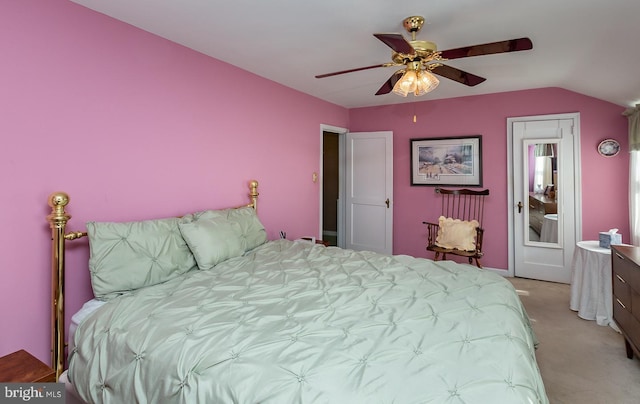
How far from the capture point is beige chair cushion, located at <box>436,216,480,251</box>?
3.92 meters

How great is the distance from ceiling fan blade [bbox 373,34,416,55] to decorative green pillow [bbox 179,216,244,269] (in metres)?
1.64

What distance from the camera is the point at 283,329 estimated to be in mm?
1398

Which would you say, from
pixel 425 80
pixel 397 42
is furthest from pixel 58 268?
pixel 425 80

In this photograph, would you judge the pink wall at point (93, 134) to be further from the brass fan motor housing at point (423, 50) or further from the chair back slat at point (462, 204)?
the chair back slat at point (462, 204)

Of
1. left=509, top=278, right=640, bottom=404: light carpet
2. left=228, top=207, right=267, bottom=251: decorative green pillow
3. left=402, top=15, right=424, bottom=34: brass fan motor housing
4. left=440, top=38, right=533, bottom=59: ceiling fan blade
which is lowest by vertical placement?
left=509, top=278, right=640, bottom=404: light carpet

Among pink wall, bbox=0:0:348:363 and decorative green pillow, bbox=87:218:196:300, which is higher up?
pink wall, bbox=0:0:348:363

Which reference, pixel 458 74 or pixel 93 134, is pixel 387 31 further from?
pixel 93 134

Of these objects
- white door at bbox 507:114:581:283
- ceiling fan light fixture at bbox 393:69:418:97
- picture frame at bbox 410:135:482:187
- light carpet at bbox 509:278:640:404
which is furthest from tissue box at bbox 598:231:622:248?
ceiling fan light fixture at bbox 393:69:418:97

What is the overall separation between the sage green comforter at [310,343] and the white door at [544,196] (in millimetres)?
2619

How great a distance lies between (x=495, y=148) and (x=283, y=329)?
4026 mm

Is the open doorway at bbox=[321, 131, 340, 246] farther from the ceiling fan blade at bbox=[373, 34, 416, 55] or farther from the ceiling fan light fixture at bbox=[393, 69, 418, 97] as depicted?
the ceiling fan blade at bbox=[373, 34, 416, 55]

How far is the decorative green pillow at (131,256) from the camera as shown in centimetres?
188

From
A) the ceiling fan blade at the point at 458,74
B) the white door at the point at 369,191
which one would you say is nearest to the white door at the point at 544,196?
the white door at the point at 369,191

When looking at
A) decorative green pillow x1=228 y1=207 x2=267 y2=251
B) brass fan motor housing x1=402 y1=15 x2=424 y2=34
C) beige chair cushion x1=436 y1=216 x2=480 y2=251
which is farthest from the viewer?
beige chair cushion x1=436 y1=216 x2=480 y2=251
